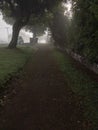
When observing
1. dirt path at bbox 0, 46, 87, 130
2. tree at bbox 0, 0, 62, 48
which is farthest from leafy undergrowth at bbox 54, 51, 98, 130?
tree at bbox 0, 0, 62, 48

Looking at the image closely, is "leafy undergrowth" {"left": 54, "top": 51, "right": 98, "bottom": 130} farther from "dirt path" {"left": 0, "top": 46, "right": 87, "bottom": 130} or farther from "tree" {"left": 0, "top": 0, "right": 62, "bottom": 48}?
"tree" {"left": 0, "top": 0, "right": 62, "bottom": 48}

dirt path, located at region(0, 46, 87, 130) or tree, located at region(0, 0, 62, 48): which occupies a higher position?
tree, located at region(0, 0, 62, 48)

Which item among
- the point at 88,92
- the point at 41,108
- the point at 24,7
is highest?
the point at 24,7

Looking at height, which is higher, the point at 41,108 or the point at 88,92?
the point at 88,92

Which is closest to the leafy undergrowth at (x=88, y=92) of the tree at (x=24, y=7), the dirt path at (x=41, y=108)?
the dirt path at (x=41, y=108)

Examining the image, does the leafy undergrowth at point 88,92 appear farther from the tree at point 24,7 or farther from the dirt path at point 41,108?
the tree at point 24,7

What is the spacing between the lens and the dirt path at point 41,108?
5.28m

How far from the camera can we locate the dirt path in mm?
5277

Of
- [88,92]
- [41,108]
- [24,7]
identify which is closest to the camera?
[41,108]

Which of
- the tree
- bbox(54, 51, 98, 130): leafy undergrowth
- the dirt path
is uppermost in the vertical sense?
the tree

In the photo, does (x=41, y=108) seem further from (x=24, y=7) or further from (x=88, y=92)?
(x=24, y=7)

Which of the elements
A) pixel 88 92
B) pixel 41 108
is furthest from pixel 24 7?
pixel 41 108

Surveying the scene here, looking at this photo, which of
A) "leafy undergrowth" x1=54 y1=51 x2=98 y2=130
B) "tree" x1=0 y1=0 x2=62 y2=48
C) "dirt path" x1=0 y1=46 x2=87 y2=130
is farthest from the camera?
"tree" x1=0 y1=0 x2=62 y2=48

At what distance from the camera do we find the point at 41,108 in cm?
637
